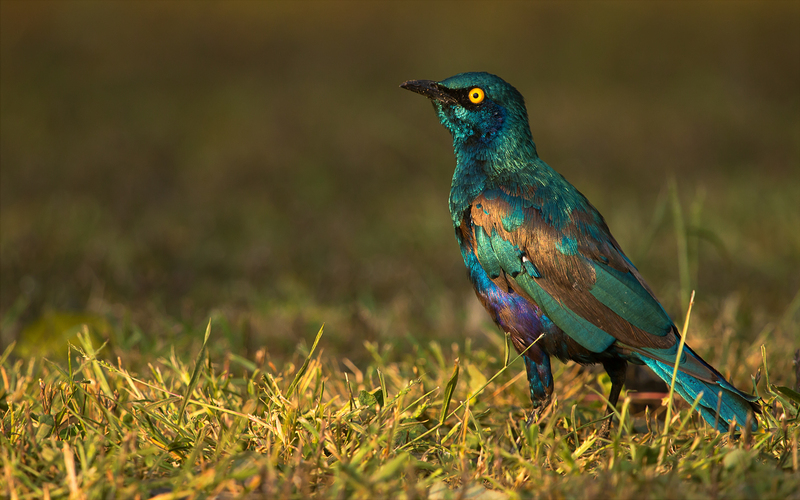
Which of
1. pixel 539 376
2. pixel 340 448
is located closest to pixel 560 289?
pixel 539 376

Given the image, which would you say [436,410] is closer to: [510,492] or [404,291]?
[510,492]

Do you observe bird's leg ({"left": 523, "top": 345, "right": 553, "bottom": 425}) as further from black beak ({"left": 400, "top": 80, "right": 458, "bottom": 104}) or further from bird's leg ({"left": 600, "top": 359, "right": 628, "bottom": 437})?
black beak ({"left": 400, "top": 80, "right": 458, "bottom": 104})

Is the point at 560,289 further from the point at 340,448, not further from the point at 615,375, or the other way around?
the point at 340,448

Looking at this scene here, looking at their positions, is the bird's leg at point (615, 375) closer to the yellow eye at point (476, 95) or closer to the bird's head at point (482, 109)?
the bird's head at point (482, 109)

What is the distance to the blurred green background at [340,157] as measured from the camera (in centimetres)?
424

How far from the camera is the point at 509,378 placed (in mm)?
3123

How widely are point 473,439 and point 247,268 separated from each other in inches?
115

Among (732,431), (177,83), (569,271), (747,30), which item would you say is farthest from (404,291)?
(747,30)

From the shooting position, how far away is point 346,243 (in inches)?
A: 225

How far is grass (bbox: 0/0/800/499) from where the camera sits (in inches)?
85.4

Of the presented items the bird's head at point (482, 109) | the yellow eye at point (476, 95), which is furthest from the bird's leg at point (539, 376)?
the yellow eye at point (476, 95)

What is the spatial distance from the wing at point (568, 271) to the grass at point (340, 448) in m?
0.33

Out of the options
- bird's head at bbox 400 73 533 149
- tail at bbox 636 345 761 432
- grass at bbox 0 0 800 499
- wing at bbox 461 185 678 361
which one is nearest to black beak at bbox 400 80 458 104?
bird's head at bbox 400 73 533 149

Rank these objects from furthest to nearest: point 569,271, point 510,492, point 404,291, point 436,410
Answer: point 404,291
point 436,410
point 569,271
point 510,492
